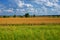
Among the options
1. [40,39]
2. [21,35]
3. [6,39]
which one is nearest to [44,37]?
[40,39]

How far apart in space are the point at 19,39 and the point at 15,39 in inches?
10.0

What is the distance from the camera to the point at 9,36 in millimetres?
11492

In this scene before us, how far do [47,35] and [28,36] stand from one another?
1.23m

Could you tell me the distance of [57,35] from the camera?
476 inches

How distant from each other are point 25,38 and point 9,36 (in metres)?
1.02

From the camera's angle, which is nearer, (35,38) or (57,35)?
(35,38)

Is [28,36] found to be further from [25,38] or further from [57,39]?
[57,39]

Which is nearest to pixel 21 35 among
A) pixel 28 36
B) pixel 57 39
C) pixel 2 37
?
pixel 28 36

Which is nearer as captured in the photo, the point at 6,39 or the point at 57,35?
the point at 6,39

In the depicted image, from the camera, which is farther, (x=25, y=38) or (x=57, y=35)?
(x=57, y=35)

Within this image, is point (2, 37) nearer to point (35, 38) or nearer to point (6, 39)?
point (6, 39)

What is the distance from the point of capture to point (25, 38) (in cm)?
1120

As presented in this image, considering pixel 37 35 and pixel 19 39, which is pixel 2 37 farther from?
pixel 37 35

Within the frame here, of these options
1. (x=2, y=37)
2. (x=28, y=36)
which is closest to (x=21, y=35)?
(x=28, y=36)
